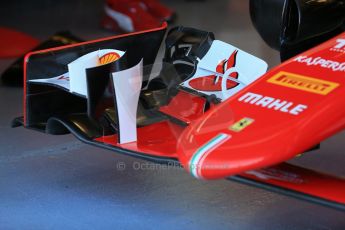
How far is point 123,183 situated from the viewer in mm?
2037

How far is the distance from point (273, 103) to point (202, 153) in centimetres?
22

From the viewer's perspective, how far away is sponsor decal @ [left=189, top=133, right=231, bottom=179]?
140 centimetres

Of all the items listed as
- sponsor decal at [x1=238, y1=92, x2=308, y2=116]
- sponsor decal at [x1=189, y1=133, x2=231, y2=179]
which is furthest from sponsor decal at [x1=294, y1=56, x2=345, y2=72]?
sponsor decal at [x1=189, y1=133, x2=231, y2=179]

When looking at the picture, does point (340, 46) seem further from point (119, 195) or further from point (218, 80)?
point (119, 195)

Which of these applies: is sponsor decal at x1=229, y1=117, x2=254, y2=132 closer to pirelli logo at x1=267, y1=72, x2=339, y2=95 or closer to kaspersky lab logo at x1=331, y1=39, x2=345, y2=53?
pirelli logo at x1=267, y1=72, x2=339, y2=95

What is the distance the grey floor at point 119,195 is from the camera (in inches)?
71.1

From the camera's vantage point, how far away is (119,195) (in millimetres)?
1957

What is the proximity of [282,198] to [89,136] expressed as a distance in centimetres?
59

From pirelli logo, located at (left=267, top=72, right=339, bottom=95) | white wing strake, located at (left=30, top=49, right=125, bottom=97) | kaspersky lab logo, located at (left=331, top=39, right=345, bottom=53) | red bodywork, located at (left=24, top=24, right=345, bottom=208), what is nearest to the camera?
red bodywork, located at (left=24, top=24, right=345, bottom=208)

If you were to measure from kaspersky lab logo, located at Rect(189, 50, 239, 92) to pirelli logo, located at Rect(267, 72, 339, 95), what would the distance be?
32 centimetres

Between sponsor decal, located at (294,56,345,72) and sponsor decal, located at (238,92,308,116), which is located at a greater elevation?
sponsor decal, located at (294,56,345,72)

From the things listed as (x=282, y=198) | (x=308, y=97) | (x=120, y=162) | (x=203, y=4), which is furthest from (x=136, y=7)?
(x=308, y=97)

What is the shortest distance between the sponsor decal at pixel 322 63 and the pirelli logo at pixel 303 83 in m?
0.07

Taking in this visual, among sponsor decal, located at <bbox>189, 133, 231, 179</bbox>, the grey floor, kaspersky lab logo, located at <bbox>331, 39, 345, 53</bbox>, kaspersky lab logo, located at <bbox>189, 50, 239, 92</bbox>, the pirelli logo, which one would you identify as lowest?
the grey floor
